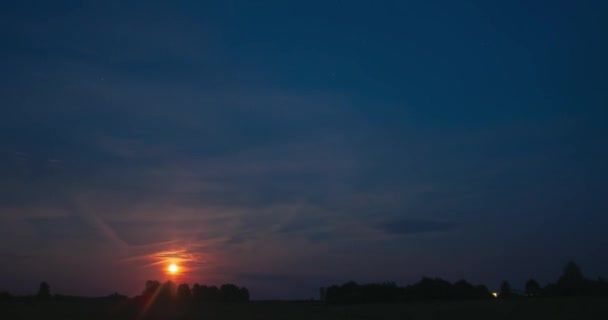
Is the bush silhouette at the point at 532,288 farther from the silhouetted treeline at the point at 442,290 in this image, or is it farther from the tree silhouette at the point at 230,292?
the tree silhouette at the point at 230,292

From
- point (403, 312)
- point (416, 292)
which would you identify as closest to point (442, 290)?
point (416, 292)

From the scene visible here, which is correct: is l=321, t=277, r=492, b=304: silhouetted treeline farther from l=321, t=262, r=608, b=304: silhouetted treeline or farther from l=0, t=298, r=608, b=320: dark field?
l=0, t=298, r=608, b=320: dark field

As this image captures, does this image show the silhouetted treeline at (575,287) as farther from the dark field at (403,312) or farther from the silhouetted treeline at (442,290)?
the dark field at (403,312)

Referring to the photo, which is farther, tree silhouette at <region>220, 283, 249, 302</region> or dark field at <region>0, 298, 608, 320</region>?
tree silhouette at <region>220, 283, 249, 302</region>

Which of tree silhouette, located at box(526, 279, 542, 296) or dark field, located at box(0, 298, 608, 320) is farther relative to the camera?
tree silhouette, located at box(526, 279, 542, 296)

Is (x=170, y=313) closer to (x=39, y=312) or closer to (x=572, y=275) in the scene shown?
(x=39, y=312)

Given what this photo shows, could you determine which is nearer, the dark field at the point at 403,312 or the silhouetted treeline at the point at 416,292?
the dark field at the point at 403,312

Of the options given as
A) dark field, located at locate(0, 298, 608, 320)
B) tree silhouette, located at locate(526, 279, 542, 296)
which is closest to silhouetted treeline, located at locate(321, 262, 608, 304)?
tree silhouette, located at locate(526, 279, 542, 296)

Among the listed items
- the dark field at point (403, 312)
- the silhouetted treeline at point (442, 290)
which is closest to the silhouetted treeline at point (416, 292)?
the silhouetted treeline at point (442, 290)

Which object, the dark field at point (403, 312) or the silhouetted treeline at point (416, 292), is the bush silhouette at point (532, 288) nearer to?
the silhouetted treeline at point (416, 292)

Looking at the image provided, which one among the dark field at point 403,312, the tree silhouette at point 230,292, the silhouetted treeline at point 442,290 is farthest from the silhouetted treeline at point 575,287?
the tree silhouette at point 230,292

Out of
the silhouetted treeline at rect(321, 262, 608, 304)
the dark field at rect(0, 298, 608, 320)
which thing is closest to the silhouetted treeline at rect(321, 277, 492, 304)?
the silhouetted treeline at rect(321, 262, 608, 304)

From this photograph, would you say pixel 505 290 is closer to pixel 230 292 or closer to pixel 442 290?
pixel 442 290

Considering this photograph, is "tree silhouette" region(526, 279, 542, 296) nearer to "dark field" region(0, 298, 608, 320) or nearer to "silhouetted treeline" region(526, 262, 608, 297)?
"silhouetted treeline" region(526, 262, 608, 297)
